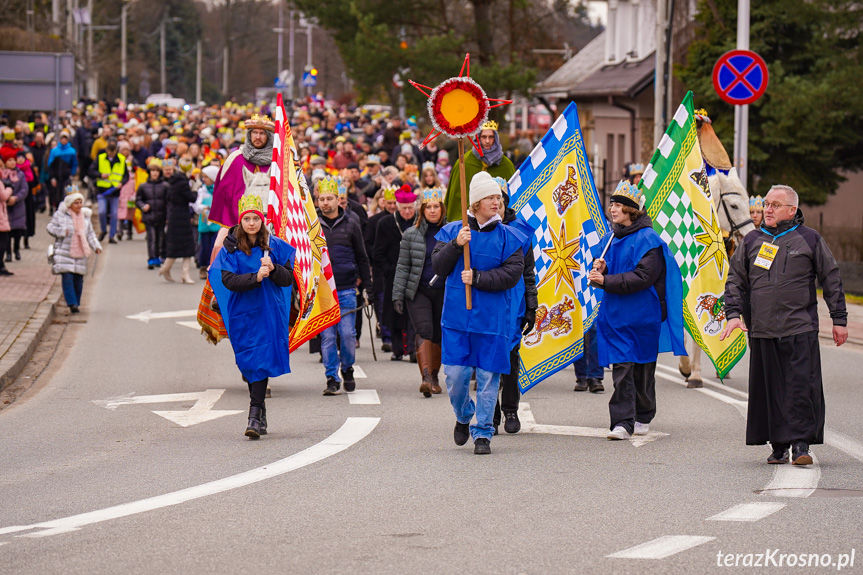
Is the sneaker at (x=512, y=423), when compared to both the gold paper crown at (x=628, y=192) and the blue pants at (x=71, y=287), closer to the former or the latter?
the gold paper crown at (x=628, y=192)

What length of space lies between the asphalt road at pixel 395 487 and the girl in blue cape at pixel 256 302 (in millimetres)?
467

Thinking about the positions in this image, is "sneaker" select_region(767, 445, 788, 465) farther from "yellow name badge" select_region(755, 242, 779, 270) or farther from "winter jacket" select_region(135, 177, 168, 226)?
"winter jacket" select_region(135, 177, 168, 226)

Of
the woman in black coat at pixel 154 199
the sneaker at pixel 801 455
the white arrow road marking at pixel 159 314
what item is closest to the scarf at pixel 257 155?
the white arrow road marking at pixel 159 314

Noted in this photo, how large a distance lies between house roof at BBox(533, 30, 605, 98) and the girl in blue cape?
34.7m

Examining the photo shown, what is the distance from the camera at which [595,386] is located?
1220cm

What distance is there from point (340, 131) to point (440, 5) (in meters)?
4.83

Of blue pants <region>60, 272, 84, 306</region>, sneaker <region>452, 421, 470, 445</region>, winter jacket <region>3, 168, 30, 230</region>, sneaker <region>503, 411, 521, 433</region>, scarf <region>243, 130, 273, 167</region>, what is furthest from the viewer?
winter jacket <region>3, 168, 30, 230</region>

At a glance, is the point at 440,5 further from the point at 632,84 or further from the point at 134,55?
the point at 134,55

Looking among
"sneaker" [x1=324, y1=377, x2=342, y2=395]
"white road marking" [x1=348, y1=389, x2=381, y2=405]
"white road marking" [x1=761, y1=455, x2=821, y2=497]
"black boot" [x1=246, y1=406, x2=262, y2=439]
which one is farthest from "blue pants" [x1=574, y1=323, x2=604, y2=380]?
"white road marking" [x1=761, y1=455, x2=821, y2=497]

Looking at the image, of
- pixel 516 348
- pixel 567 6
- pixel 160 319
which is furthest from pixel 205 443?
pixel 567 6

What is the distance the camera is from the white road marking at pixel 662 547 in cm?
632

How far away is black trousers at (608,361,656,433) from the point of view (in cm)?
973

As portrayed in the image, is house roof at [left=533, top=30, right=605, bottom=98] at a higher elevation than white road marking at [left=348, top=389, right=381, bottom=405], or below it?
higher

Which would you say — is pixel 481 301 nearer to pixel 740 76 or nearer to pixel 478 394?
pixel 478 394
